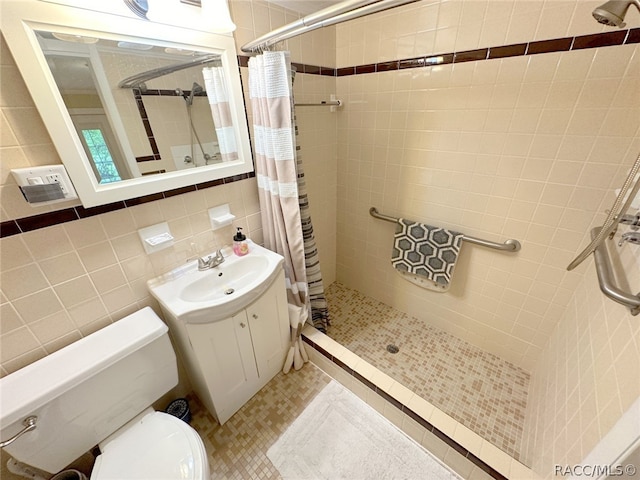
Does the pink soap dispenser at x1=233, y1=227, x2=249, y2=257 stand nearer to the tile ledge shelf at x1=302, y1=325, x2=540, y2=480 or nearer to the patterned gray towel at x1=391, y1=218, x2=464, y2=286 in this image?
the tile ledge shelf at x1=302, y1=325, x2=540, y2=480

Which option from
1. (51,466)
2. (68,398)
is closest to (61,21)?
(68,398)

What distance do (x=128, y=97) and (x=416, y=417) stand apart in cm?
185

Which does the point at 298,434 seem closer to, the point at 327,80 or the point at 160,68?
the point at 160,68

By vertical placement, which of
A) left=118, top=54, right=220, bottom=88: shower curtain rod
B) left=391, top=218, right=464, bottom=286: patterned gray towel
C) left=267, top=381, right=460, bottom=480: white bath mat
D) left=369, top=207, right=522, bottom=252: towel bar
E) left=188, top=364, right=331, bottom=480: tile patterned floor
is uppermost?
left=118, top=54, right=220, bottom=88: shower curtain rod

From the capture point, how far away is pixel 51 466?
84 centimetres

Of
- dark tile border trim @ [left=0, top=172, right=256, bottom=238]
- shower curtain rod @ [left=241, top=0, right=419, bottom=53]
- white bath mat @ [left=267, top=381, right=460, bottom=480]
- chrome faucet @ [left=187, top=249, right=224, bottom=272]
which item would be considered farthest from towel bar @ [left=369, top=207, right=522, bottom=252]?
dark tile border trim @ [left=0, top=172, right=256, bottom=238]

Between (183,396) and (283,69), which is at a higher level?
(283,69)

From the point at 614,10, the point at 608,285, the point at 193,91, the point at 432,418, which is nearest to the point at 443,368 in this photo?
the point at 432,418

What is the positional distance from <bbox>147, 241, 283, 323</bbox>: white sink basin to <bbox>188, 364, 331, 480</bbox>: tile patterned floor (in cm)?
69

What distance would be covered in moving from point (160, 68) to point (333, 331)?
1794mm

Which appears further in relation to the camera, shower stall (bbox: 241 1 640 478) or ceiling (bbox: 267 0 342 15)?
ceiling (bbox: 267 0 342 15)

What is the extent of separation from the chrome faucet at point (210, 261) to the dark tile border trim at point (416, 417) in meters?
0.75

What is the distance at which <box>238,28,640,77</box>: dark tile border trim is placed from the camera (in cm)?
94

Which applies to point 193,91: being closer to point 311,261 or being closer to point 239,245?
point 239,245
